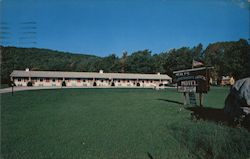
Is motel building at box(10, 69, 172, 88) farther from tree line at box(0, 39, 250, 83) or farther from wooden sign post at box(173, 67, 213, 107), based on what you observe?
wooden sign post at box(173, 67, 213, 107)

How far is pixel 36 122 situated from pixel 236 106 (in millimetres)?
7333

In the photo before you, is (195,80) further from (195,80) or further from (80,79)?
(80,79)

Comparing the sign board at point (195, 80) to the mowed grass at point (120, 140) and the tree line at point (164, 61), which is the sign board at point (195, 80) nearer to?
the mowed grass at point (120, 140)

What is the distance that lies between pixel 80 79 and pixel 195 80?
41788mm

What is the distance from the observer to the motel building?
47.4 meters

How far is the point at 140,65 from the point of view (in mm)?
71375

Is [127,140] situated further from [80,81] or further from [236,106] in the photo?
[80,81]

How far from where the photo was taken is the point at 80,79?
5244 cm

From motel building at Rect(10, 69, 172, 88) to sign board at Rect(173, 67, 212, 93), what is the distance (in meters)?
33.3

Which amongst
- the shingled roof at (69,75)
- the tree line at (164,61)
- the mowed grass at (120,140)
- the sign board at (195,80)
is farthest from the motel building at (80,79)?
the mowed grass at (120,140)

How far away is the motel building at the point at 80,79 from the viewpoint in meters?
47.4

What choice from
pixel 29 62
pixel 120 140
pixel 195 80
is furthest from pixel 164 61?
pixel 120 140

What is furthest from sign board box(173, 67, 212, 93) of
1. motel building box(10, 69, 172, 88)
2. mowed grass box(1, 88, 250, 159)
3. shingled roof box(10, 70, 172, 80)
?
shingled roof box(10, 70, 172, 80)

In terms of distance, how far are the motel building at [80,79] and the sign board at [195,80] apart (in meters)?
33.3
